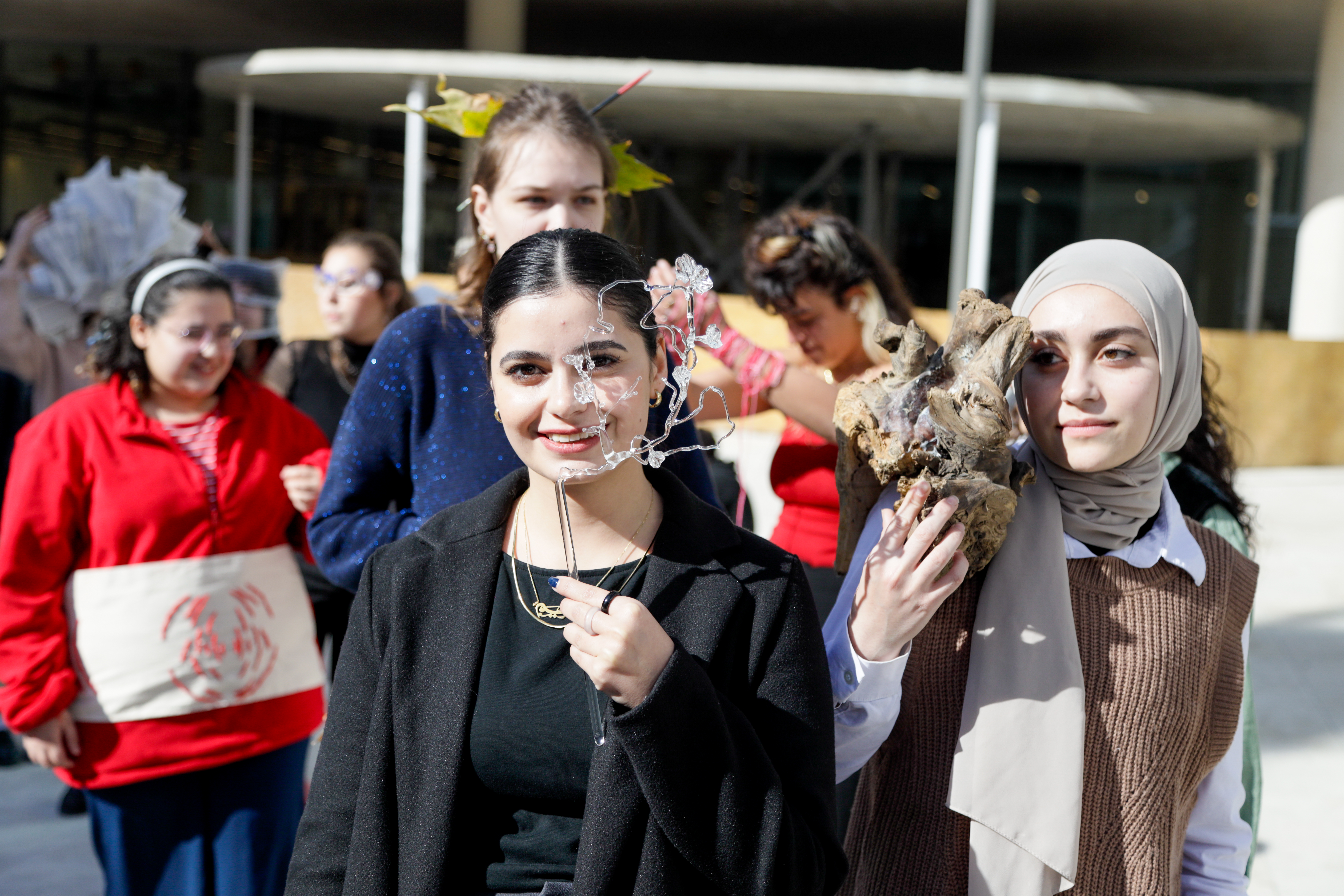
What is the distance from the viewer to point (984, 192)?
12047 millimetres

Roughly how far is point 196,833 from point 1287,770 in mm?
4439

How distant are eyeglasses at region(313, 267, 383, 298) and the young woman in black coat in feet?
9.00

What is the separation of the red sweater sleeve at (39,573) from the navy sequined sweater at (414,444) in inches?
34.5

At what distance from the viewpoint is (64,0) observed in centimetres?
1748

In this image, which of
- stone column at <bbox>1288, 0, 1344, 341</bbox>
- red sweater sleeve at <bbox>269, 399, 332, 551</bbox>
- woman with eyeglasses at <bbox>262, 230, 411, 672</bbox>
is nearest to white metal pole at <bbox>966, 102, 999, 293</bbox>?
stone column at <bbox>1288, 0, 1344, 341</bbox>

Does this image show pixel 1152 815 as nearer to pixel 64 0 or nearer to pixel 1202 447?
pixel 1202 447

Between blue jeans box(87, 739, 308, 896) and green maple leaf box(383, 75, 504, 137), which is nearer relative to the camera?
green maple leaf box(383, 75, 504, 137)

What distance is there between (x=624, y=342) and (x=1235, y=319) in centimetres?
2218

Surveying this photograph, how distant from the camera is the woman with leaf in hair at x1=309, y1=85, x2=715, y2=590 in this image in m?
2.02

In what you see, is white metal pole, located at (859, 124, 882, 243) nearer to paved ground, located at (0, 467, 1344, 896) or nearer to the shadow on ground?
paved ground, located at (0, 467, 1344, 896)

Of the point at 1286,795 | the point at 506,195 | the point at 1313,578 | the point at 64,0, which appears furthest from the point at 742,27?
the point at 506,195

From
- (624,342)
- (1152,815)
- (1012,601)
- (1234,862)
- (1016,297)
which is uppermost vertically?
(1016,297)

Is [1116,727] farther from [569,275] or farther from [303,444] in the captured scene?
[303,444]

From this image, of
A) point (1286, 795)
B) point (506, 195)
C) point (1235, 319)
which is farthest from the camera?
point (1235, 319)
